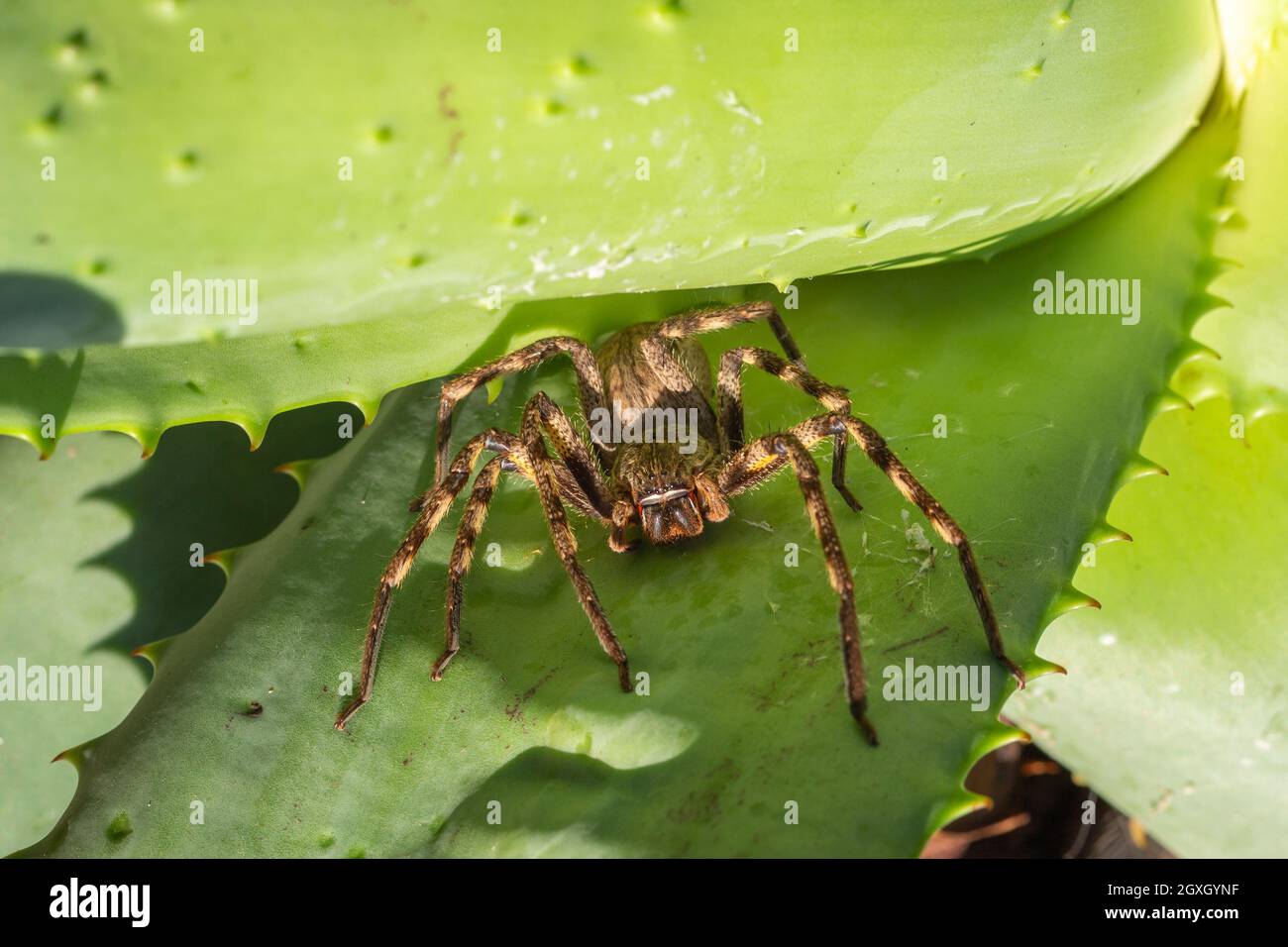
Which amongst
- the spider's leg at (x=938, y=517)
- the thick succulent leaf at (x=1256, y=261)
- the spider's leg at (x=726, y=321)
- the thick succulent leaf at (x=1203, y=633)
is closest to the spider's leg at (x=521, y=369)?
the spider's leg at (x=726, y=321)

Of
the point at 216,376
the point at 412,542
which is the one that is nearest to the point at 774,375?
the point at 412,542

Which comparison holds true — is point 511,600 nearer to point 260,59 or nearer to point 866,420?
point 866,420

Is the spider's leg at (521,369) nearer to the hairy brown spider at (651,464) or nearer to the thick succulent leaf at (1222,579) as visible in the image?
the hairy brown spider at (651,464)

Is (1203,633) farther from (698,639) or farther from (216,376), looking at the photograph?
(216,376)

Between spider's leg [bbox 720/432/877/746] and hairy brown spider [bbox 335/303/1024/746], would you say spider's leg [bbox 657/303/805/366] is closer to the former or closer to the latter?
hairy brown spider [bbox 335/303/1024/746]

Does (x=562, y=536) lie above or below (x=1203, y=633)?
above

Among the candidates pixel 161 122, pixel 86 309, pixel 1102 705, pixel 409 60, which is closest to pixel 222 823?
pixel 86 309
